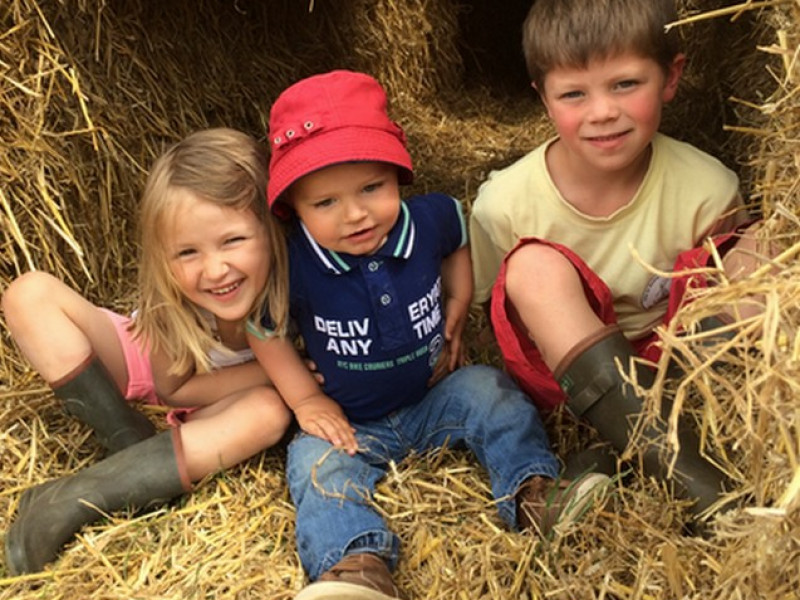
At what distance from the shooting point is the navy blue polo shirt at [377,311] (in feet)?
6.58

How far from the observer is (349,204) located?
1908mm

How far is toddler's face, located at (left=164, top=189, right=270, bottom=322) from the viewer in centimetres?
196

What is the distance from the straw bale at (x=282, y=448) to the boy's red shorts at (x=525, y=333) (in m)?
0.14

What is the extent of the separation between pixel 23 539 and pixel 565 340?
1.21 metres

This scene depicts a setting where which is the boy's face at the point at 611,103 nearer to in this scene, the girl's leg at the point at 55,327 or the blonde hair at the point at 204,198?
the blonde hair at the point at 204,198

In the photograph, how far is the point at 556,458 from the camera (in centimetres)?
196

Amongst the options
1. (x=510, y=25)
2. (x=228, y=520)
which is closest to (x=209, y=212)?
(x=228, y=520)

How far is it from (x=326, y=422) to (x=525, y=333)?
487 mm

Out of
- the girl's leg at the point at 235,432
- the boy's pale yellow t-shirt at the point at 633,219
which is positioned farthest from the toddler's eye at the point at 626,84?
the girl's leg at the point at 235,432

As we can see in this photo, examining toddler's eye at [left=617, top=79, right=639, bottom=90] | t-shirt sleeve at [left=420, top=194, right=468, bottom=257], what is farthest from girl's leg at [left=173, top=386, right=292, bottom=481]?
toddler's eye at [left=617, top=79, right=639, bottom=90]

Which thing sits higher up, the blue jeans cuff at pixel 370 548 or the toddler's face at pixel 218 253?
the toddler's face at pixel 218 253

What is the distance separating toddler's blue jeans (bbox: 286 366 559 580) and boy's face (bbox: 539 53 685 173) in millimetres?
561

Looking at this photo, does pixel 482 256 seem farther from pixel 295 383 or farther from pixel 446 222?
pixel 295 383

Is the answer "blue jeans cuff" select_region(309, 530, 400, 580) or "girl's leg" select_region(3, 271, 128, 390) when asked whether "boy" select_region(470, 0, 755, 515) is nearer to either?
"blue jeans cuff" select_region(309, 530, 400, 580)
